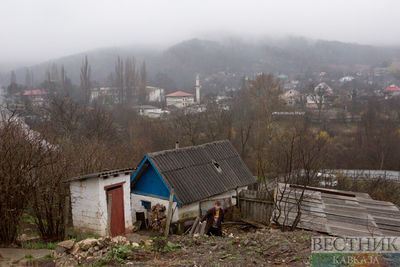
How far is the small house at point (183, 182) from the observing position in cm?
1181

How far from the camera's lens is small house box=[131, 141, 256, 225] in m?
11.8

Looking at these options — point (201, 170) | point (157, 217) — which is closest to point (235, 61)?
point (201, 170)

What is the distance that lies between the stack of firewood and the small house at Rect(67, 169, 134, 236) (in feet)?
5.13

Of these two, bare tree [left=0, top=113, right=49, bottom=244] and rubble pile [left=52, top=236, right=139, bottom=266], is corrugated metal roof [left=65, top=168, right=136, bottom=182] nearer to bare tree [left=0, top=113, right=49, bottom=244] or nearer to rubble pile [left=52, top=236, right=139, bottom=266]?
bare tree [left=0, top=113, right=49, bottom=244]

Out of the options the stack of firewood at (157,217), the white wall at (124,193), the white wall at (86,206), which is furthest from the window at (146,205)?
the white wall at (86,206)

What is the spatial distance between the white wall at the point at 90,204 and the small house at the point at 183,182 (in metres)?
2.33

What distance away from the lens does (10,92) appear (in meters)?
74.6

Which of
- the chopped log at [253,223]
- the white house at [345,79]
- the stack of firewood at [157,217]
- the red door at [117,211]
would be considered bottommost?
the stack of firewood at [157,217]

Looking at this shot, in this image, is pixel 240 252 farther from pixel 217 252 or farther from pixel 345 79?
pixel 345 79

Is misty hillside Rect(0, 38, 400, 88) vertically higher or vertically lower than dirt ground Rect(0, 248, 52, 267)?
higher

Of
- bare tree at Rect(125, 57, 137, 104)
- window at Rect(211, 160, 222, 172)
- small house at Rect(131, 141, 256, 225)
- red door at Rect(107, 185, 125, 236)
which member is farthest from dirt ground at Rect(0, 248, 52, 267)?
bare tree at Rect(125, 57, 137, 104)

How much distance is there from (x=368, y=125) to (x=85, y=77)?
5114 centimetres

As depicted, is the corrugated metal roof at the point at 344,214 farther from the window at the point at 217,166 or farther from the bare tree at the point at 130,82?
the bare tree at the point at 130,82

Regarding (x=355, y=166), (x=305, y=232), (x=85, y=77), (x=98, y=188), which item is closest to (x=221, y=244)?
(x=305, y=232)
